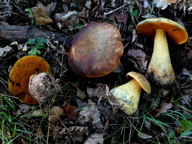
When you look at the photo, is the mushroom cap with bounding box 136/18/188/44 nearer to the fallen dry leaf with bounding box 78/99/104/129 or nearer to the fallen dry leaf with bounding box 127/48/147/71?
the fallen dry leaf with bounding box 127/48/147/71

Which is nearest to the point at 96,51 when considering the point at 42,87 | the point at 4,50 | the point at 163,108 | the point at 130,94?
the point at 130,94

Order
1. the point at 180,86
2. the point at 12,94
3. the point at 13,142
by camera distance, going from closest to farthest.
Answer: the point at 13,142
the point at 12,94
the point at 180,86

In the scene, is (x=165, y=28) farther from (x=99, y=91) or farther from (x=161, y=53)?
(x=99, y=91)

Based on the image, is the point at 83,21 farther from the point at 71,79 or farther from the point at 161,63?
the point at 161,63

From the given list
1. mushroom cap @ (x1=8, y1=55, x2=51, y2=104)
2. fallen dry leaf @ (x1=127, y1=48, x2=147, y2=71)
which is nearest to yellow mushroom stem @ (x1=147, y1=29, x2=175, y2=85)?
fallen dry leaf @ (x1=127, y1=48, x2=147, y2=71)

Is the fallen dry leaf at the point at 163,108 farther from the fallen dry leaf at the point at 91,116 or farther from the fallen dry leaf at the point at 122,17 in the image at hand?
the fallen dry leaf at the point at 122,17

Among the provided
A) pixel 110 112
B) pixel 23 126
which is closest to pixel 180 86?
pixel 110 112
